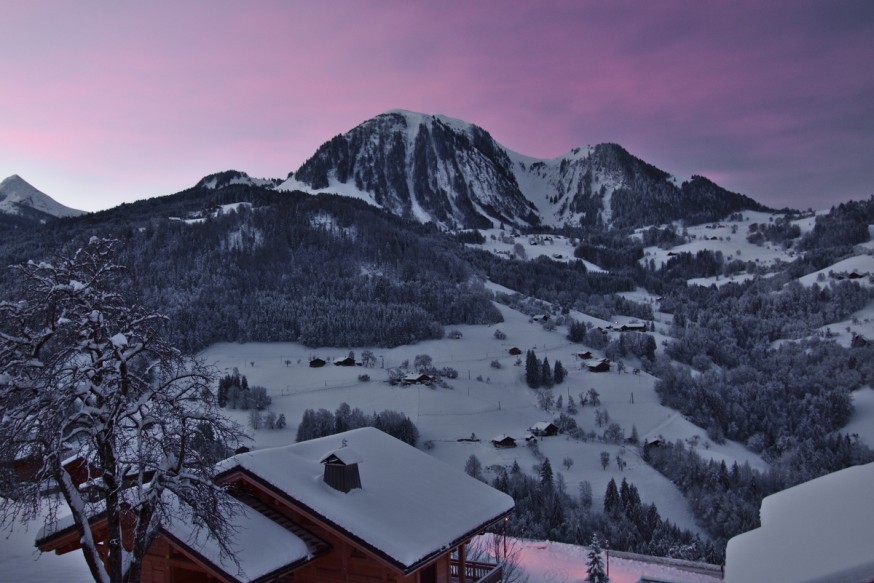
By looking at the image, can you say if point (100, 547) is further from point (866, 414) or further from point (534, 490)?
point (866, 414)

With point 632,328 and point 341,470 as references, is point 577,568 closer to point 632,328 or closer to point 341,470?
point 341,470

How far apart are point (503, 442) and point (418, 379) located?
18825 millimetres

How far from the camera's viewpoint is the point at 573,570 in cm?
2688

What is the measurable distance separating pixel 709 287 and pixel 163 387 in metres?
185

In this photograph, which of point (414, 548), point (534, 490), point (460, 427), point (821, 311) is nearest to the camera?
point (414, 548)

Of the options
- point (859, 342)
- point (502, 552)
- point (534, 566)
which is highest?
point (502, 552)

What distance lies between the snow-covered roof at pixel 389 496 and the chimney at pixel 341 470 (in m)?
0.15

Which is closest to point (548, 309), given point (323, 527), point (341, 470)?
point (341, 470)

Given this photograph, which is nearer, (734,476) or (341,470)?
(341,470)

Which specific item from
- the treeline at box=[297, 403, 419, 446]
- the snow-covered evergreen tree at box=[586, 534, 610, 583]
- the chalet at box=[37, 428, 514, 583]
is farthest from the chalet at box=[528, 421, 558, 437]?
the chalet at box=[37, 428, 514, 583]

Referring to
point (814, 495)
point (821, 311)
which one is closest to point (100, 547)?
point (814, 495)

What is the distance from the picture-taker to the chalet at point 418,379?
3317 inches

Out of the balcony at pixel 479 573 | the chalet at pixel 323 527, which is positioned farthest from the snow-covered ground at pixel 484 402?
the chalet at pixel 323 527

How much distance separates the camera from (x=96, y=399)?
30.9 ft
